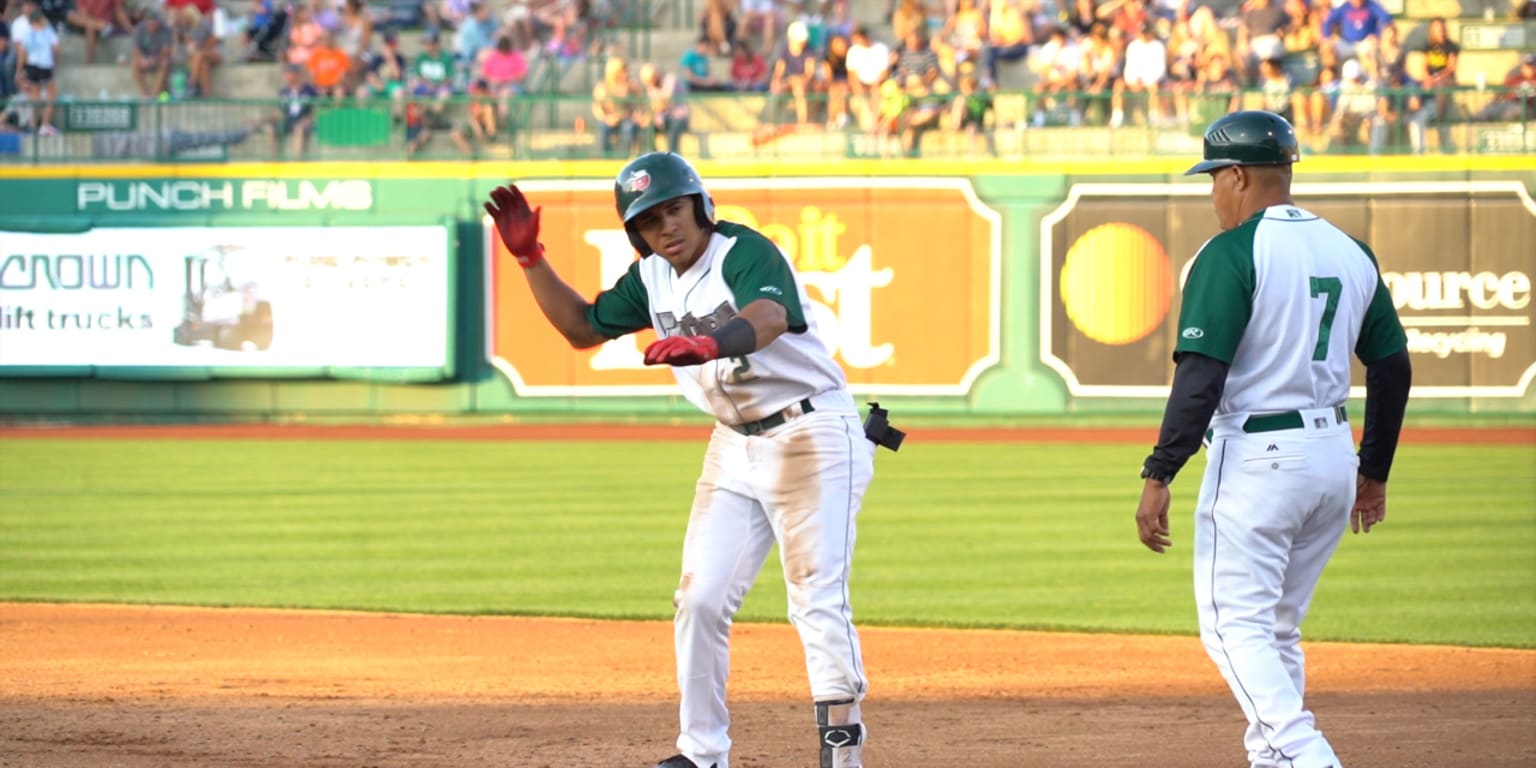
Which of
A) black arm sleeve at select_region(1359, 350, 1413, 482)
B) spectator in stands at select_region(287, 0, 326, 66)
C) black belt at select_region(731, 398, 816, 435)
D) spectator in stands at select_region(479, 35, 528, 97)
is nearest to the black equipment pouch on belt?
black belt at select_region(731, 398, 816, 435)

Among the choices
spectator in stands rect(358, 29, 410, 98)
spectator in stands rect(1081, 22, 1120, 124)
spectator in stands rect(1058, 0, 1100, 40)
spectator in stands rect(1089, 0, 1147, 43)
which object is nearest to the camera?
spectator in stands rect(1081, 22, 1120, 124)

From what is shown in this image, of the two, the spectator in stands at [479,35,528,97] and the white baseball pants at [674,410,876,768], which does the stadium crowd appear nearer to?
the spectator in stands at [479,35,528,97]

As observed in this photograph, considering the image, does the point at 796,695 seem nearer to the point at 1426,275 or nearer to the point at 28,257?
the point at 1426,275

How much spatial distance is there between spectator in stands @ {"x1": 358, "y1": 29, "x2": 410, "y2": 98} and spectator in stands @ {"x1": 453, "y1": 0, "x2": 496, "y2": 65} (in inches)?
29.6

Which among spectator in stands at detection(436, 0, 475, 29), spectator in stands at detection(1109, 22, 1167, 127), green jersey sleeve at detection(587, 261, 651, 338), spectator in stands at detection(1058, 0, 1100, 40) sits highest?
spectator in stands at detection(436, 0, 475, 29)

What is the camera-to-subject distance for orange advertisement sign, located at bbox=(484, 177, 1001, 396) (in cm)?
2147

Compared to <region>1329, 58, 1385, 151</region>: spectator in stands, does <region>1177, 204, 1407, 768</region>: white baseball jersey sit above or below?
below

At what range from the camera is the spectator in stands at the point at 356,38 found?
79.2 feet

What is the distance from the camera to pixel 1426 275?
67.3ft

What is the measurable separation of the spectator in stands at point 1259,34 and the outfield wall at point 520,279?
1.97m

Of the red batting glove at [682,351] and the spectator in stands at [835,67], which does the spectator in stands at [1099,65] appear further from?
the red batting glove at [682,351]

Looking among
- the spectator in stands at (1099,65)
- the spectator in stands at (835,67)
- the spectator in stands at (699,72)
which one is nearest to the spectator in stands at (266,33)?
the spectator in stands at (699,72)

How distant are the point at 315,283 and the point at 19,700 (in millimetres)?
14921

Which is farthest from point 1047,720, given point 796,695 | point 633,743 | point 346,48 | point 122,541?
point 346,48
